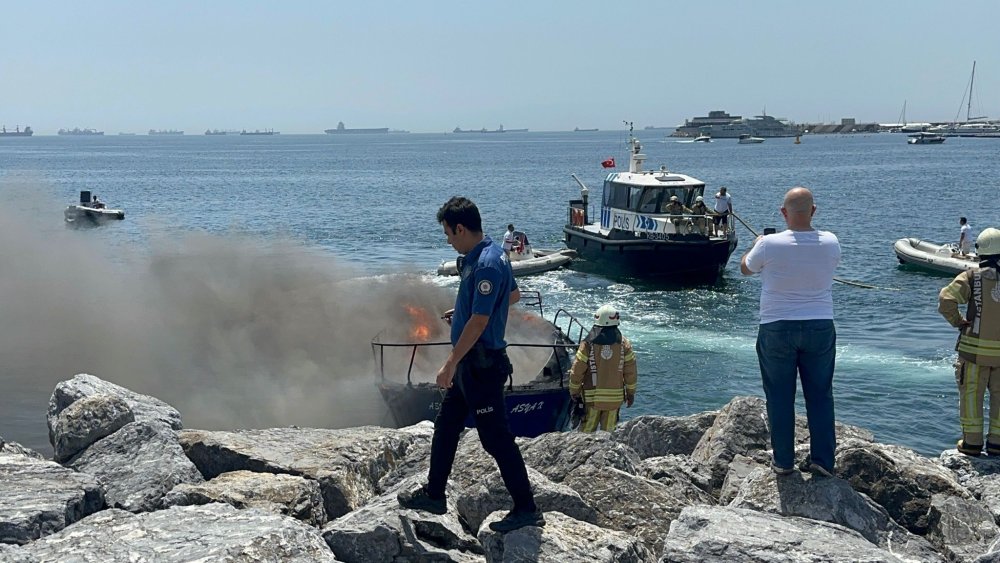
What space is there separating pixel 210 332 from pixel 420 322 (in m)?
5.68

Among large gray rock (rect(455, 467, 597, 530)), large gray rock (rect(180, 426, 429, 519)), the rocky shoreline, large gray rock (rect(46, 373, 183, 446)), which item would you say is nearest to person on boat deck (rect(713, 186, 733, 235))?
the rocky shoreline

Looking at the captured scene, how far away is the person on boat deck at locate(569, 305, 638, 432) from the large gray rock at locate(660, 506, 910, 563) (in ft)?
13.4

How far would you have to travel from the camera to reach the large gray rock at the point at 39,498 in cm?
508

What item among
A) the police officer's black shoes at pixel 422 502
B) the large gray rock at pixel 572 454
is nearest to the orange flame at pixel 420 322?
the large gray rock at pixel 572 454

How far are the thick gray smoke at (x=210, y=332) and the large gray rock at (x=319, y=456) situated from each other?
6251mm

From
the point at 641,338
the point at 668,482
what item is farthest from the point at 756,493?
the point at 641,338

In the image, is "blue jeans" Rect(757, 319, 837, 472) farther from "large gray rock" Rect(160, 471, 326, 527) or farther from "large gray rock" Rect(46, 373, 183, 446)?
"large gray rock" Rect(46, 373, 183, 446)

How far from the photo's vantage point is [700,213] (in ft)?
96.0

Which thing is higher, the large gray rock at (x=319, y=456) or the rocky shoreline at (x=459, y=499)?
the rocky shoreline at (x=459, y=499)

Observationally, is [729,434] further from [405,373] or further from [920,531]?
[405,373]

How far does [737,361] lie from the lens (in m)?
18.7

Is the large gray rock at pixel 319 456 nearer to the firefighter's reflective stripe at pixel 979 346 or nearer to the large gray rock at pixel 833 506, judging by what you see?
the large gray rock at pixel 833 506

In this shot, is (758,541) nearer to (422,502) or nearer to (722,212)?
(422,502)

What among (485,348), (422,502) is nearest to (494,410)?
(485,348)
